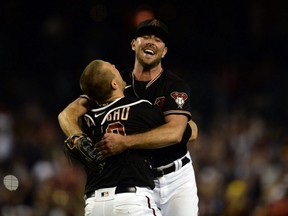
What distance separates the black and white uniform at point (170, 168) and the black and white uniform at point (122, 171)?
44 cm

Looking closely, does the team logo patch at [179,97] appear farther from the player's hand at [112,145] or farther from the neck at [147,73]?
the player's hand at [112,145]

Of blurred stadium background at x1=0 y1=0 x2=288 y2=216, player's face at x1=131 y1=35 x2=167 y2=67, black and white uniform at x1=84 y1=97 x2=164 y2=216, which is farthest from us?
blurred stadium background at x1=0 y1=0 x2=288 y2=216

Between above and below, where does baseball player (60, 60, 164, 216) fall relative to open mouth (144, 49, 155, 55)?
below

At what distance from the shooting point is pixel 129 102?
3805 mm

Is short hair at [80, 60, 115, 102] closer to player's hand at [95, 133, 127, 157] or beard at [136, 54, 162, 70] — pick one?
player's hand at [95, 133, 127, 157]

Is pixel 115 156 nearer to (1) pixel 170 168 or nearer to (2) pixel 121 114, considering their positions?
(2) pixel 121 114

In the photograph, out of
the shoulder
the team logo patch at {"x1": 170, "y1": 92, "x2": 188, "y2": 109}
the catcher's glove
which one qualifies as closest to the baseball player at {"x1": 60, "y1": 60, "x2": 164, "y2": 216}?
the catcher's glove

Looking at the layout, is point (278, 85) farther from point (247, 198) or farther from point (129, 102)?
point (129, 102)

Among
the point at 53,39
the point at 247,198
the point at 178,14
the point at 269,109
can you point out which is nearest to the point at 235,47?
the point at 178,14

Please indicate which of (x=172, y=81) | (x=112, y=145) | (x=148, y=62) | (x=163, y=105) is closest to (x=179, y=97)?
(x=163, y=105)

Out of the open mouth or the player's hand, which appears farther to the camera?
the open mouth

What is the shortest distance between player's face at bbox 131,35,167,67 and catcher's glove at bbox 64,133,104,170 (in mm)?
763

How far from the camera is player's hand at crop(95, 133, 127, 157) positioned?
3.72 meters

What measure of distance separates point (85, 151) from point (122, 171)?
22cm
